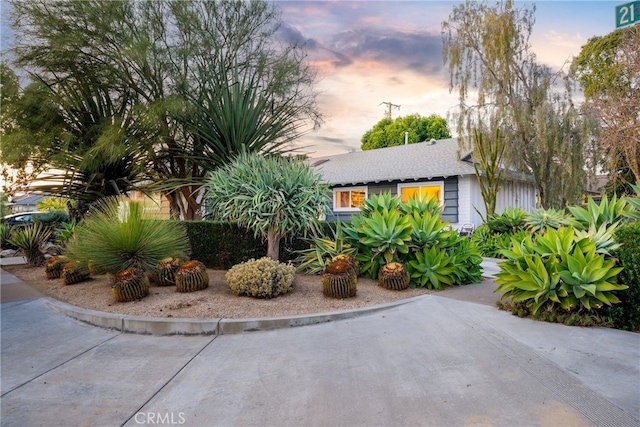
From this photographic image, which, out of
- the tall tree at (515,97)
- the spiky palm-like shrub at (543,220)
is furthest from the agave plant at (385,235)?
the tall tree at (515,97)

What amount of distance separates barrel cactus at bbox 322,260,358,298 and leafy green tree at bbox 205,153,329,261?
1.45 m

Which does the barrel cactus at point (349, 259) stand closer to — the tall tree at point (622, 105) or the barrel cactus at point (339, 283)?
the barrel cactus at point (339, 283)

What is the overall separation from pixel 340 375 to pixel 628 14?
12.9 feet

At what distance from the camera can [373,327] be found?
450 cm

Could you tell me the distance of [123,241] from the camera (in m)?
6.31

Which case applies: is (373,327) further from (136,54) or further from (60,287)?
(136,54)

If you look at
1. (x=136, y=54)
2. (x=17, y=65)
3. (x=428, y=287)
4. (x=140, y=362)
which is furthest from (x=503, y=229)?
(x=17, y=65)

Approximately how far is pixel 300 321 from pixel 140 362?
1.80m

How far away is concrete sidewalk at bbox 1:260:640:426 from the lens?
267 centimetres

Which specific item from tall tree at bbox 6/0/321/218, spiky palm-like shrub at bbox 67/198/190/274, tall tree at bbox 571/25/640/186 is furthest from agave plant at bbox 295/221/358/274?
tall tree at bbox 571/25/640/186

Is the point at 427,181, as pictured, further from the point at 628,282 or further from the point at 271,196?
the point at 628,282

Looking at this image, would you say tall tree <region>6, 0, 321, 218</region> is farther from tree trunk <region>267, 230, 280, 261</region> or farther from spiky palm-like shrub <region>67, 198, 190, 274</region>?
tree trunk <region>267, 230, 280, 261</region>

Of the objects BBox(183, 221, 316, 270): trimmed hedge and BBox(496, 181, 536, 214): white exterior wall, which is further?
BBox(496, 181, 536, 214): white exterior wall

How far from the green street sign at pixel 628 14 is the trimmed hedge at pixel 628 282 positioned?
7.45 feet
